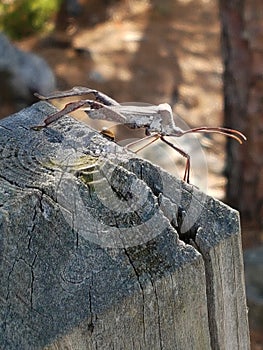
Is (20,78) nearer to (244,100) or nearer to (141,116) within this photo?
(244,100)

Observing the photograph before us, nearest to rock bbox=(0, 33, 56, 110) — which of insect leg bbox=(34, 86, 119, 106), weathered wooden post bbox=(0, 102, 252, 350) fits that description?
insect leg bbox=(34, 86, 119, 106)

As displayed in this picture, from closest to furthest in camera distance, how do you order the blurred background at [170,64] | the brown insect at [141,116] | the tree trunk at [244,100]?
the brown insect at [141,116] → the tree trunk at [244,100] → the blurred background at [170,64]

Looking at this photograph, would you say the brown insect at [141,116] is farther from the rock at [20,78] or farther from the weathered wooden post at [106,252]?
the rock at [20,78]

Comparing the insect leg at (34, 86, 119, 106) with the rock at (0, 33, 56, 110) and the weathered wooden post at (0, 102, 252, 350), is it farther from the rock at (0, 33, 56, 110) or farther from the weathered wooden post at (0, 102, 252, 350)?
the rock at (0, 33, 56, 110)

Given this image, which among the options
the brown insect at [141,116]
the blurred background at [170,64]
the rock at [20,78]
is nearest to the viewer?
the brown insect at [141,116]

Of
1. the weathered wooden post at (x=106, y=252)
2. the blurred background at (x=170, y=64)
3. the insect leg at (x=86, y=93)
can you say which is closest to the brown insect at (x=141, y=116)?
the insect leg at (x=86, y=93)

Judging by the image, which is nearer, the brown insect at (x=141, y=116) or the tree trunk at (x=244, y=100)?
the brown insect at (x=141, y=116)
